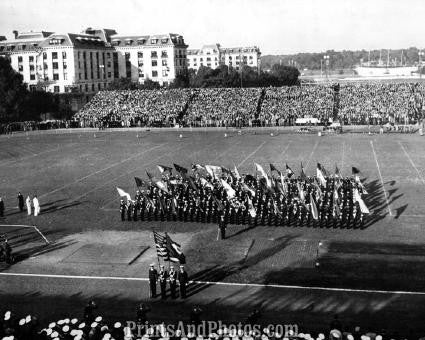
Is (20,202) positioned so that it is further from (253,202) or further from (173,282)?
(173,282)

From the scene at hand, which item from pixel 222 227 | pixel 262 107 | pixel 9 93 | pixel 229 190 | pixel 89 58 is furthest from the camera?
pixel 89 58

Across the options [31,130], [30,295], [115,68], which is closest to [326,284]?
[30,295]

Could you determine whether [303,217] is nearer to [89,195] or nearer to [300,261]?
[300,261]

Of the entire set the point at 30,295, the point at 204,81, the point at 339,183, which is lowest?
the point at 30,295

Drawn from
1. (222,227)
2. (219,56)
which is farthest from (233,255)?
(219,56)

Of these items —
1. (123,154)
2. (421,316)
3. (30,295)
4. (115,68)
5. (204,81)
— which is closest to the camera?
(421,316)
